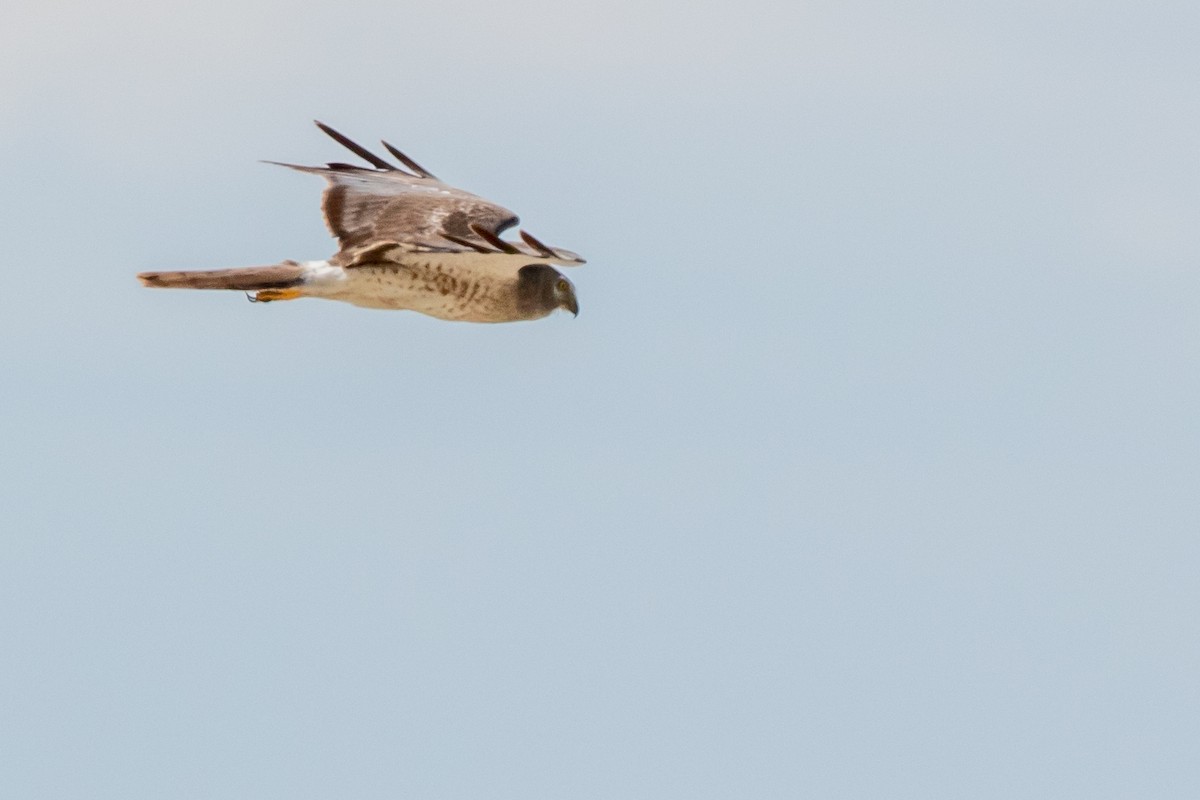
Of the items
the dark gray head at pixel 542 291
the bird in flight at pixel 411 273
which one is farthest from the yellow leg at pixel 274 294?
the dark gray head at pixel 542 291

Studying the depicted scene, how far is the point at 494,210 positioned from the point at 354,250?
1.71 meters

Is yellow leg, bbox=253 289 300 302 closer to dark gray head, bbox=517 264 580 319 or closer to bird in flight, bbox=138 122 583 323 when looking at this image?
bird in flight, bbox=138 122 583 323

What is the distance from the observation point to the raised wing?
1661 centimetres

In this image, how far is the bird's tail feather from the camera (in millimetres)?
16781

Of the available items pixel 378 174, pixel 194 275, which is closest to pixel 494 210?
pixel 378 174

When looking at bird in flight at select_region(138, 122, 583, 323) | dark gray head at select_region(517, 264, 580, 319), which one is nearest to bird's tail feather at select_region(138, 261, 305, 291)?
bird in flight at select_region(138, 122, 583, 323)

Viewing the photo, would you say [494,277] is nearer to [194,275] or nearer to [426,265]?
[426,265]

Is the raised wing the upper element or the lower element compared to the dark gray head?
upper

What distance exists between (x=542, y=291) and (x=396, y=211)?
155 centimetres

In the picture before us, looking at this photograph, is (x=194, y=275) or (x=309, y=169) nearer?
(x=194, y=275)

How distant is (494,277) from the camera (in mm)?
16469

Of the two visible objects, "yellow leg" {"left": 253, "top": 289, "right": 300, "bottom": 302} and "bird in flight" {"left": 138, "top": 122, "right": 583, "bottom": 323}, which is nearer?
"bird in flight" {"left": 138, "top": 122, "right": 583, "bottom": 323}

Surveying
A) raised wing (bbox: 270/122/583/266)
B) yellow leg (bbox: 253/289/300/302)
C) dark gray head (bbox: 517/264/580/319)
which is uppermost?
raised wing (bbox: 270/122/583/266)

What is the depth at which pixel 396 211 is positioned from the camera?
57.9 feet
